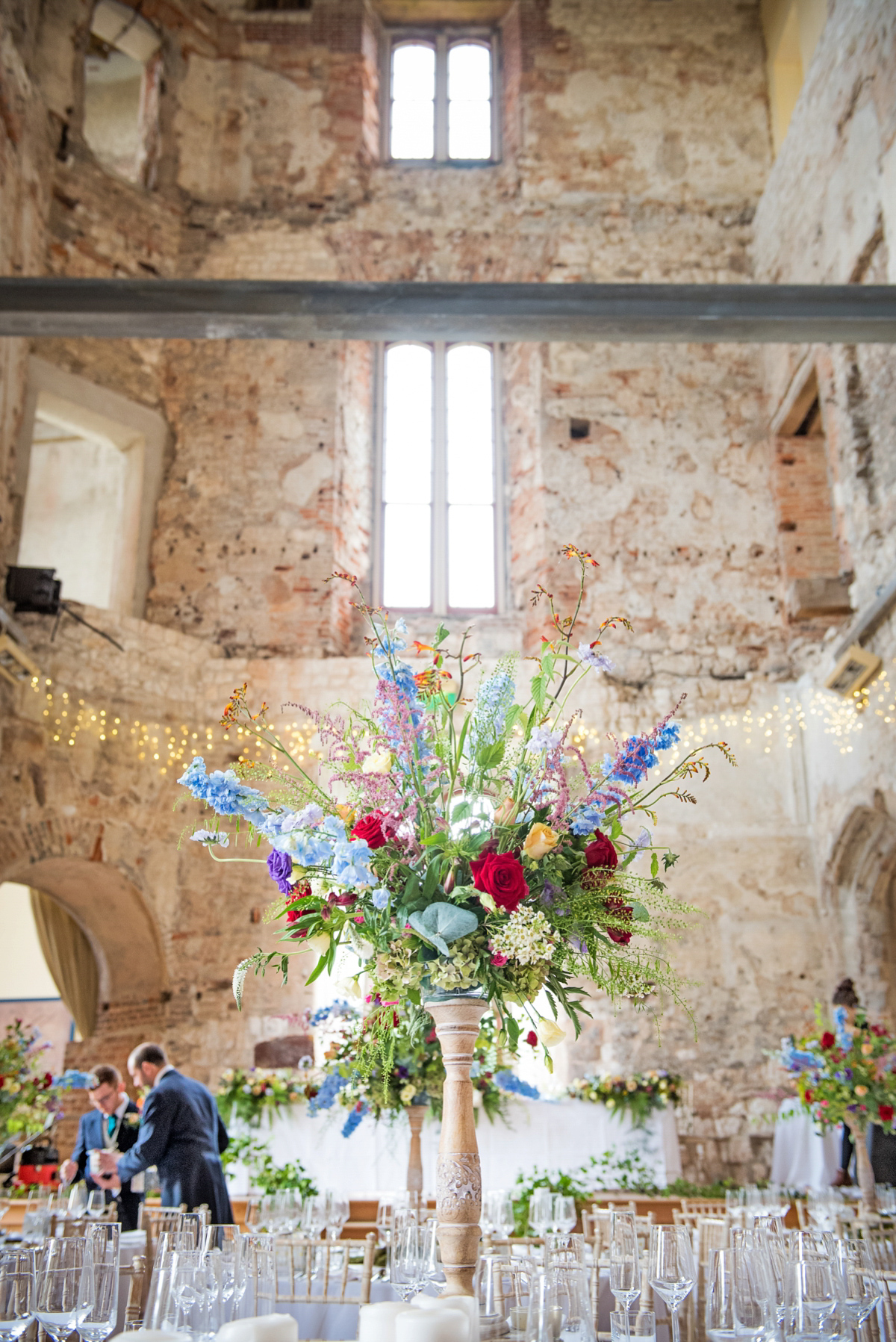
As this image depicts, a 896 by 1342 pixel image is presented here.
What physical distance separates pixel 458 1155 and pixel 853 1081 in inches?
124

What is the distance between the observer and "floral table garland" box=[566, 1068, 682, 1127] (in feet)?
24.4

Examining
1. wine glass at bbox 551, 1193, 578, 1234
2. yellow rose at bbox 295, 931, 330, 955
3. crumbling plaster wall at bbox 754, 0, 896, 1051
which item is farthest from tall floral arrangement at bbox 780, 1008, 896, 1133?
yellow rose at bbox 295, 931, 330, 955

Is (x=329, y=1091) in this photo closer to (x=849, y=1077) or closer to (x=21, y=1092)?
(x=21, y=1092)

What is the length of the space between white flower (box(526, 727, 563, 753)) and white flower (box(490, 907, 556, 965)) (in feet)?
1.15

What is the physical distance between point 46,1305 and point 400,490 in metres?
9.27

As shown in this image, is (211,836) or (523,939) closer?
(523,939)

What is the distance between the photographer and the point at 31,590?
817 centimetres

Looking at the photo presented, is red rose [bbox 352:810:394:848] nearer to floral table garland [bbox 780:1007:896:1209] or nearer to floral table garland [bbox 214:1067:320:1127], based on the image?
floral table garland [bbox 780:1007:896:1209]

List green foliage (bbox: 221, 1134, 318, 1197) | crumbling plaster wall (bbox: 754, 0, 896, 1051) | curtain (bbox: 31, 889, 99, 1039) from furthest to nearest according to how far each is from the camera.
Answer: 1. curtain (bbox: 31, 889, 99, 1039)
2. crumbling plaster wall (bbox: 754, 0, 896, 1051)
3. green foliage (bbox: 221, 1134, 318, 1197)

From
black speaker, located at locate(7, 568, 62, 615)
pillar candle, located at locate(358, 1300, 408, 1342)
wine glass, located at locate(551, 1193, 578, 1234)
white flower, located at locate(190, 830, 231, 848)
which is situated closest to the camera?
pillar candle, located at locate(358, 1300, 408, 1342)

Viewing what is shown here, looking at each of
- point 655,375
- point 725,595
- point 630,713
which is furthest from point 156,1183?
point 655,375

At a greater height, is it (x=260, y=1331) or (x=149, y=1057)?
(x=149, y=1057)

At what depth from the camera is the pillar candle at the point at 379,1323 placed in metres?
1.84

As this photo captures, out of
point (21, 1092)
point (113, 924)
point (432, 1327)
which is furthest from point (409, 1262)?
point (113, 924)
